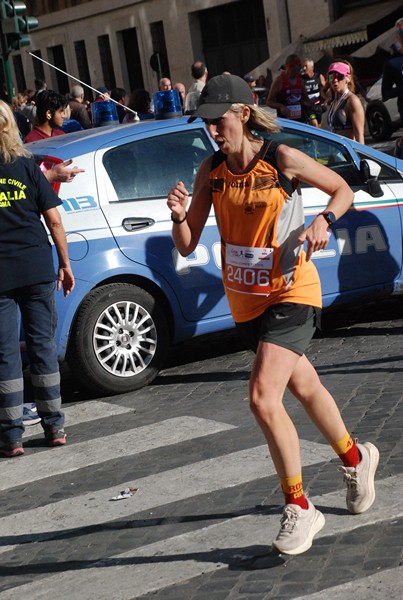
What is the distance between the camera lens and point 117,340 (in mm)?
7992

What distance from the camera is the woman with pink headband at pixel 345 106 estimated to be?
11.4 metres

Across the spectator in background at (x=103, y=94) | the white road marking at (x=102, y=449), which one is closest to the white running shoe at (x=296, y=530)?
the white road marking at (x=102, y=449)

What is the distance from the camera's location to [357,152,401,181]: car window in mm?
9094

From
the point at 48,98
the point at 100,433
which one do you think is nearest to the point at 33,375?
the point at 100,433

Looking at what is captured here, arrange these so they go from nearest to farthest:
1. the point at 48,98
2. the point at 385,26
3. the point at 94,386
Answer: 1. the point at 94,386
2. the point at 48,98
3. the point at 385,26

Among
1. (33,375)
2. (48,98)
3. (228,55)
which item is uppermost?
(48,98)

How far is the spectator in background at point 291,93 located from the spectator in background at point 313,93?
0.42 ft

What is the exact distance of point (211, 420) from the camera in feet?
23.2

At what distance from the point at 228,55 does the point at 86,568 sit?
38.2 m

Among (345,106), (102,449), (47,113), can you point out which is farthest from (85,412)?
(345,106)

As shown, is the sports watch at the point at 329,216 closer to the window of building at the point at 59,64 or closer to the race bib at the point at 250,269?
the race bib at the point at 250,269

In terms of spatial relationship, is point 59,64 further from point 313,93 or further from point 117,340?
point 117,340

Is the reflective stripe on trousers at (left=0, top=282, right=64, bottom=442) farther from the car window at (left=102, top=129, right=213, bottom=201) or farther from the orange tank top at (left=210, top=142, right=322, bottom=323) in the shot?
the orange tank top at (left=210, top=142, right=322, bottom=323)

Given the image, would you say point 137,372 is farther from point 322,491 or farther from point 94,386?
point 322,491
